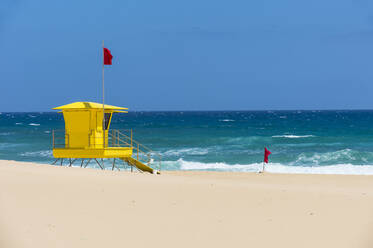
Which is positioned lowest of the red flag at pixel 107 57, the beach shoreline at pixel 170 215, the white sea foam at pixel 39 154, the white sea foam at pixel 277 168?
the white sea foam at pixel 39 154

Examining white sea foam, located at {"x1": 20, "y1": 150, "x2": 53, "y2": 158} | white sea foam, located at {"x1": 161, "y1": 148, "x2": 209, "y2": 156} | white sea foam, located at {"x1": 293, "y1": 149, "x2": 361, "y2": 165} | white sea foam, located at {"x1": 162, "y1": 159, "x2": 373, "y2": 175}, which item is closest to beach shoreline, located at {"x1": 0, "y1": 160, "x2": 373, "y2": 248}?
white sea foam, located at {"x1": 162, "y1": 159, "x2": 373, "y2": 175}

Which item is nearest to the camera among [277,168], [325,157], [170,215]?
[170,215]

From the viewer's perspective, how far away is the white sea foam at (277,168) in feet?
101

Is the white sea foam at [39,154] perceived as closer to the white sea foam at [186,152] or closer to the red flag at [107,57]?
the white sea foam at [186,152]

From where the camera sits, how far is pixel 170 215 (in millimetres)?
10555

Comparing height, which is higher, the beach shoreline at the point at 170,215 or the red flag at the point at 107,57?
the red flag at the point at 107,57

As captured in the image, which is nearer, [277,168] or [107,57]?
[107,57]

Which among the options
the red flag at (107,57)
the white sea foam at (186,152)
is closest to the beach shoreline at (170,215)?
the red flag at (107,57)

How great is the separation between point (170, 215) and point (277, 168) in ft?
74.8

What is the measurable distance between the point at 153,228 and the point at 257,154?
32.6 m

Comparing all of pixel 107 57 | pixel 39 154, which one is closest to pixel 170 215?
pixel 107 57

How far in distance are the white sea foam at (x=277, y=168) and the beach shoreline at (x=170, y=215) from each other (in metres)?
17.6

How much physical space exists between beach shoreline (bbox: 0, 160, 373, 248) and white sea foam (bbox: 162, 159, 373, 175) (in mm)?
17630

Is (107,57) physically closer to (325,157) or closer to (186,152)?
(325,157)
